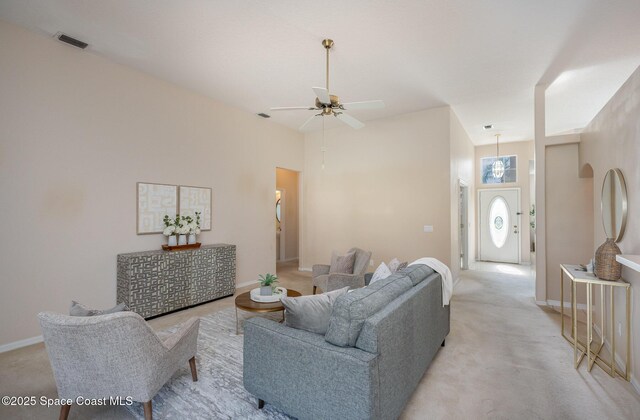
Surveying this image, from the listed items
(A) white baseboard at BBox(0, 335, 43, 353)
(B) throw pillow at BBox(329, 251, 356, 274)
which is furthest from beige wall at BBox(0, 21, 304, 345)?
(B) throw pillow at BBox(329, 251, 356, 274)

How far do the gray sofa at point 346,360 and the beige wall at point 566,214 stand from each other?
357 cm

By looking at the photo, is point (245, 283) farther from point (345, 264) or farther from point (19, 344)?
point (19, 344)

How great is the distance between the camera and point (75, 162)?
3375mm

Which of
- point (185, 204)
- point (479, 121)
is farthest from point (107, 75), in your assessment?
point (479, 121)

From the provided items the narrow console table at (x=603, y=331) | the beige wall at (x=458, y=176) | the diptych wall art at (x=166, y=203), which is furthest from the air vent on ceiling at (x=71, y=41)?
the narrow console table at (x=603, y=331)

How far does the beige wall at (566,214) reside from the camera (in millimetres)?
4258

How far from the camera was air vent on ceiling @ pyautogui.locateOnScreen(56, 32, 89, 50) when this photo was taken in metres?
3.13

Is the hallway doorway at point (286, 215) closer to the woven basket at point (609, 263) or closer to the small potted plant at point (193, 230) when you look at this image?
the small potted plant at point (193, 230)

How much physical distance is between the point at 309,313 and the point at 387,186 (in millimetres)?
4283

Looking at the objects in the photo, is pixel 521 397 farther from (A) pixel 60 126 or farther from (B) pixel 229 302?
(A) pixel 60 126

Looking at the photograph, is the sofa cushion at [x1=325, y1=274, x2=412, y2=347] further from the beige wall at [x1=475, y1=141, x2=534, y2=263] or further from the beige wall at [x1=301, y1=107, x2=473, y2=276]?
the beige wall at [x1=475, y1=141, x2=534, y2=263]

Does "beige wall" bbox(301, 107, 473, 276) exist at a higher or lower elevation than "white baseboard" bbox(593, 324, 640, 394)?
higher

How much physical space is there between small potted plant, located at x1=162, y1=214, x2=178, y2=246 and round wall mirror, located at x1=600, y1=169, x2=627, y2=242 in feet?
16.3

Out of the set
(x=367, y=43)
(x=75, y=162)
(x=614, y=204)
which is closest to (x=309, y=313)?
(x=367, y=43)
